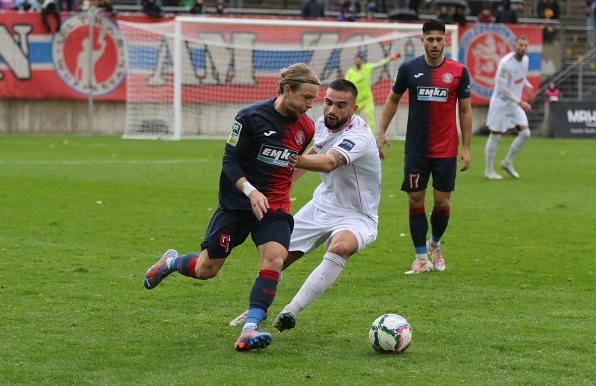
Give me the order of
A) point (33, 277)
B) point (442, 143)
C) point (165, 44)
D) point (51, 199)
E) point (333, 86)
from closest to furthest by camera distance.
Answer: point (333, 86), point (33, 277), point (442, 143), point (51, 199), point (165, 44)

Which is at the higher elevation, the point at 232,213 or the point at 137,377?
the point at 232,213

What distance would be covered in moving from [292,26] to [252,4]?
7027mm

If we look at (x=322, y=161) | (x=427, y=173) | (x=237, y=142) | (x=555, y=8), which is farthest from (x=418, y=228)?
(x=555, y=8)

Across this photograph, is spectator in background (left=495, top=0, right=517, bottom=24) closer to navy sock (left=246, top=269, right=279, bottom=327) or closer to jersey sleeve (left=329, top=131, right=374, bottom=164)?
jersey sleeve (left=329, top=131, right=374, bottom=164)

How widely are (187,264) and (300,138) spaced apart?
1.16 meters

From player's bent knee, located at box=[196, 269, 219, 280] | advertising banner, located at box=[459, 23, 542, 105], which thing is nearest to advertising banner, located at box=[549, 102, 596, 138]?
A: advertising banner, located at box=[459, 23, 542, 105]

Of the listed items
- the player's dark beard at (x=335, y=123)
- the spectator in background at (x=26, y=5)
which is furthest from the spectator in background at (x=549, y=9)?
the player's dark beard at (x=335, y=123)

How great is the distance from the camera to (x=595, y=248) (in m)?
11.8

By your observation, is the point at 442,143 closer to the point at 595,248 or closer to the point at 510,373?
the point at 595,248

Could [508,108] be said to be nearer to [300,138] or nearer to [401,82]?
[401,82]

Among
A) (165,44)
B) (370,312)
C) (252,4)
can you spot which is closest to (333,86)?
(370,312)

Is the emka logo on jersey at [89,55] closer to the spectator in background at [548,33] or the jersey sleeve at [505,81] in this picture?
the spectator in background at [548,33]

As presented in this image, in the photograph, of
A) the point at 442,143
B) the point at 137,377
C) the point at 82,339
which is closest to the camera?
the point at 137,377

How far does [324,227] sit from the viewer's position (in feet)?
26.3
